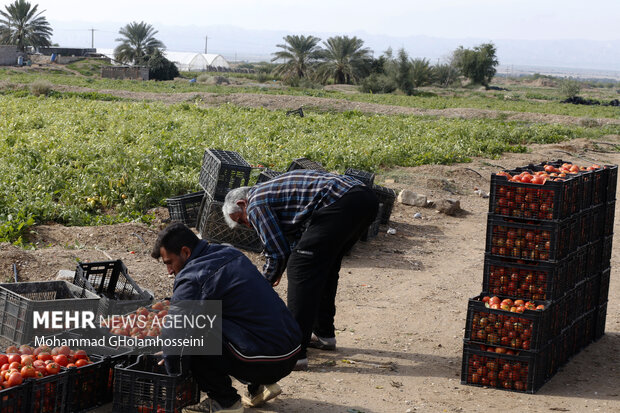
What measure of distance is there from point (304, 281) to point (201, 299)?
1289 mm

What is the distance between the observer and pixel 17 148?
41.4 feet

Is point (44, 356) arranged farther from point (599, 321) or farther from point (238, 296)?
point (599, 321)

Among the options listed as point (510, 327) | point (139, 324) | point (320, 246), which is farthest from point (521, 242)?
point (139, 324)

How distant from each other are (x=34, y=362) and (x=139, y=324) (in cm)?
96

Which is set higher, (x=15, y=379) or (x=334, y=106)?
(x=334, y=106)

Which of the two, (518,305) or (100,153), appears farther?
(100,153)

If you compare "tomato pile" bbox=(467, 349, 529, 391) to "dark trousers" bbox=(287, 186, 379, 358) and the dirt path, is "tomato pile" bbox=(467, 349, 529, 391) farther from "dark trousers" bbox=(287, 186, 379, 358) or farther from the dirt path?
the dirt path

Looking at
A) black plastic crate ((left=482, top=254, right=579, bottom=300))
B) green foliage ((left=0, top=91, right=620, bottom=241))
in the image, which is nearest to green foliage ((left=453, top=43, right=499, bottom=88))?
green foliage ((left=0, top=91, right=620, bottom=241))

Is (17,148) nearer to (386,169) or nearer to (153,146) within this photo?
(153,146)

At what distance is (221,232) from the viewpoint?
9.09m

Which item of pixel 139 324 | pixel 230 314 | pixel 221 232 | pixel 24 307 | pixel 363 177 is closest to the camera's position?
pixel 230 314

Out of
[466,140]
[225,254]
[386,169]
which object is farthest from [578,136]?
[225,254]

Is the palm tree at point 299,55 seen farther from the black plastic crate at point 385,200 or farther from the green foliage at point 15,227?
the green foliage at point 15,227

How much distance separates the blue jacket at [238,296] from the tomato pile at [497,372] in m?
1.78
